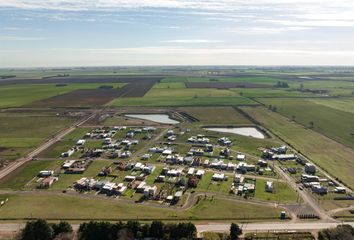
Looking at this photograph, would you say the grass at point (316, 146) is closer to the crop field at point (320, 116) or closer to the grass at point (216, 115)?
the crop field at point (320, 116)

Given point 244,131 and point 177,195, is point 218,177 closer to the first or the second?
point 177,195

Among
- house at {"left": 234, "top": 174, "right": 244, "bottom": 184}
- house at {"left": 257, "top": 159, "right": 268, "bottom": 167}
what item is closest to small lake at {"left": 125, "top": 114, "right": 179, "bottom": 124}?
house at {"left": 257, "top": 159, "right": 268, "bottom": 167}

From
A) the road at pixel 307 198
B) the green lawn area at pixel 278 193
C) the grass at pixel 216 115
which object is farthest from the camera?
the grass at pixel 216 115

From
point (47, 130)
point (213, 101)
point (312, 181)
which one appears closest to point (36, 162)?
point (47, 130)

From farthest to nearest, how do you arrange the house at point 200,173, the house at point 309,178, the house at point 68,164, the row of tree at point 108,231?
the house at point 68,164 < the house at point 200,173 < the house at point 309,178 < the row of tree at point 108,231

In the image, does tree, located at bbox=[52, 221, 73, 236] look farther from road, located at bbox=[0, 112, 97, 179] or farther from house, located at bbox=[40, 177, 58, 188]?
road, located at bbox=[0, 112, 97, 179]

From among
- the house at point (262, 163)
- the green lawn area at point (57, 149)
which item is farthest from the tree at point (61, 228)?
the house at point (262, 163)
